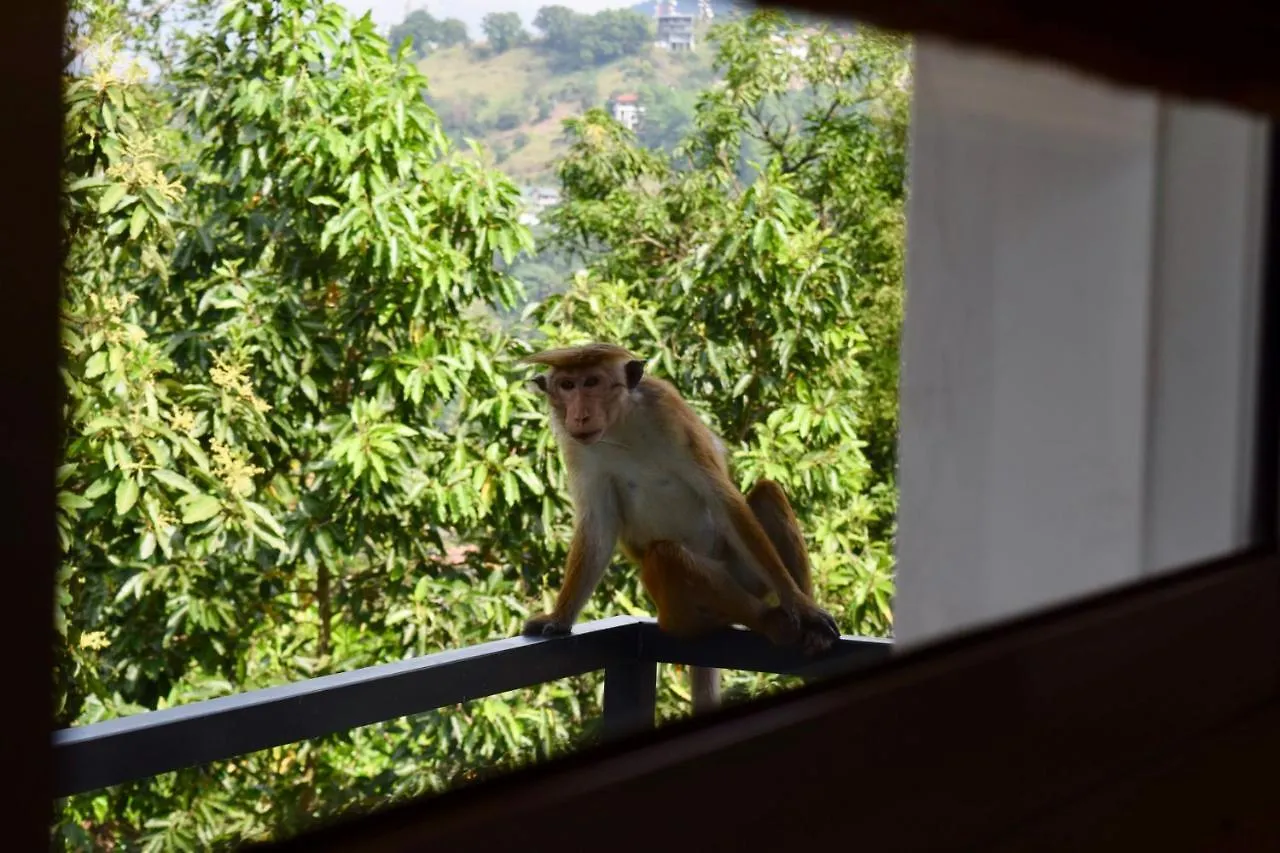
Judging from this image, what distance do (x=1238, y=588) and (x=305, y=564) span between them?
2.91 metres

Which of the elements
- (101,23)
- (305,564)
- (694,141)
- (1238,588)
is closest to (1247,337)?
(1238,588)

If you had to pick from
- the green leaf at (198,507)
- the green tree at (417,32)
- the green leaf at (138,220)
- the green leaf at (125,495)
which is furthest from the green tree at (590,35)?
the green leaf at (125,495)

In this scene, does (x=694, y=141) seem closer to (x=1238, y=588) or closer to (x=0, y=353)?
(x=1238, y=588)

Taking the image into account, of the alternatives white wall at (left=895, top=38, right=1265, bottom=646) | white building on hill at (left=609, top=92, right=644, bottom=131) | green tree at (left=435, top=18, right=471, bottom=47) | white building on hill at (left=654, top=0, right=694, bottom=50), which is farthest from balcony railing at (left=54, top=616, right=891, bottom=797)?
white building on hill at (left=654, top=0, right=694, bottom=50)

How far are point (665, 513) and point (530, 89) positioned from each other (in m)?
2.51

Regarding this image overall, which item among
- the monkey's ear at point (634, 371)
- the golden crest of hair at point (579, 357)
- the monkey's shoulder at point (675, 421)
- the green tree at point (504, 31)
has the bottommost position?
the monkey's shoulder at point (675, 421)

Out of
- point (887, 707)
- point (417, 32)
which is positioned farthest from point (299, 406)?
point (887, 707)

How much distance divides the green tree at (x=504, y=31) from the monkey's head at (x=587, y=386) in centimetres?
245

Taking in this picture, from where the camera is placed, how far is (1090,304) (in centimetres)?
103

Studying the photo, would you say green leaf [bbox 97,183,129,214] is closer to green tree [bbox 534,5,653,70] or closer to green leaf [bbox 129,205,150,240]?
green leaf [bbox 129,205,150,240]

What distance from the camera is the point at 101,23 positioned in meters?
2.79

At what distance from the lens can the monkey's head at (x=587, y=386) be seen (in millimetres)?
1964

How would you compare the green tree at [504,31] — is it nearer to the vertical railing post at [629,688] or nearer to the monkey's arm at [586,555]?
the monkey's arm at [586,555]

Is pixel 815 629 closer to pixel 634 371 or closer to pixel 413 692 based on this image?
pixel 634 371
